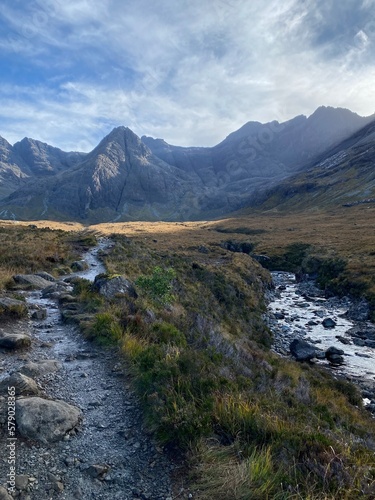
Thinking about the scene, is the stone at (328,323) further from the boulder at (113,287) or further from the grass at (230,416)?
the boulder at (113,287)

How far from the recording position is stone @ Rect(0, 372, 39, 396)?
7.65 meters

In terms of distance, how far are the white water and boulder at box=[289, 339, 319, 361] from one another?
104cm

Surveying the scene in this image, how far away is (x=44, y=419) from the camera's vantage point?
671cm

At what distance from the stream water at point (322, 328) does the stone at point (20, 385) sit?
20.5m

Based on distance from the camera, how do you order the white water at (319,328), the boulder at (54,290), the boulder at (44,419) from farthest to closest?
the white water at (319,328) < the boulder at (54,290) < the boulder at (44,419)

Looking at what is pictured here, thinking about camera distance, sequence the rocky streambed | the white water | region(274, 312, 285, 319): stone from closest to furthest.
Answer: the rocky streambed < the white water < region(274, 312, 285, 319): stone

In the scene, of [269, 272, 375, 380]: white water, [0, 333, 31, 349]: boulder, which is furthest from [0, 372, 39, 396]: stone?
[269, 272, 375, 380]: white water

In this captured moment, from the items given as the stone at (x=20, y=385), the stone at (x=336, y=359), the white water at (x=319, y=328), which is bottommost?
the white water at (x=319, y=328)

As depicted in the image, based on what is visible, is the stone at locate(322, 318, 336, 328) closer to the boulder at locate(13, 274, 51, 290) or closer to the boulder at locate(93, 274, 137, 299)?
the boulder at locate(93, 274, 137, 299)

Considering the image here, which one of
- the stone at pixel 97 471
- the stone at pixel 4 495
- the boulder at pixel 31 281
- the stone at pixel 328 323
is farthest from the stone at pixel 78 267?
the stone at pixel 328 323

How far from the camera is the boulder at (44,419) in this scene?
21.2 feet

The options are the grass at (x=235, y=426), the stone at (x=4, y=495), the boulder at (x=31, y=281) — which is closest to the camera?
the stone at (x=4, y=495)

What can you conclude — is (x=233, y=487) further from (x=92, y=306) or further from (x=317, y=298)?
(x=317, y=298)

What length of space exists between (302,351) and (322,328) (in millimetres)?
9011
